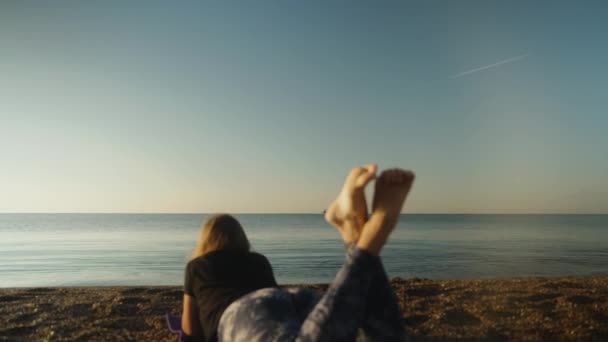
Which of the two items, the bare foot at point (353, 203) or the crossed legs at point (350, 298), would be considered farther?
the bare foot at point (353, 203)

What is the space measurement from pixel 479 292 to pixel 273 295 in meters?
5.67

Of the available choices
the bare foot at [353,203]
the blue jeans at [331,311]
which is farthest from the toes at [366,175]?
the blue jeans at [331,311]

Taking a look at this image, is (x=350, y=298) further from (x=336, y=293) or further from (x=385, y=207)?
(x=385, y=207)

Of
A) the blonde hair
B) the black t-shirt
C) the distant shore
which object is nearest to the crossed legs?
the black t-shirt

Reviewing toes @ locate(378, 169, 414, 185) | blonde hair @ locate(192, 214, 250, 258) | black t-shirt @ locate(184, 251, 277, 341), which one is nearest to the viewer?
toes @ locate(378, 169, 414, 185)

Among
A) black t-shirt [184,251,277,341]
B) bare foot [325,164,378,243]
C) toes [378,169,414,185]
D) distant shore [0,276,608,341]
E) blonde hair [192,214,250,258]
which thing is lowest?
distant shore [0,276,608,341]

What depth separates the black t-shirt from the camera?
10.2 feet

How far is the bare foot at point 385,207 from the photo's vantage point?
2209 millimetres

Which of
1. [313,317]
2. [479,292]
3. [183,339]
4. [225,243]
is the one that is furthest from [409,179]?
[479,292]

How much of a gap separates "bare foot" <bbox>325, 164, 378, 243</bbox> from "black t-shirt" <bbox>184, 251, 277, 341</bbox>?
884 millimetres

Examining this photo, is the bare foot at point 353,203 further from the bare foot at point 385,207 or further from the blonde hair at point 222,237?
the blonde hair at point 222,237

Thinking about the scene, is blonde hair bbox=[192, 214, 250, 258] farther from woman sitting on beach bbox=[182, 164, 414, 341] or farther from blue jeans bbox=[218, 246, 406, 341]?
blue jeans bbox=[218, 246, 406, 341]

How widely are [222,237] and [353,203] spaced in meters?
1.37

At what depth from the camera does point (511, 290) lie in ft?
24.7
